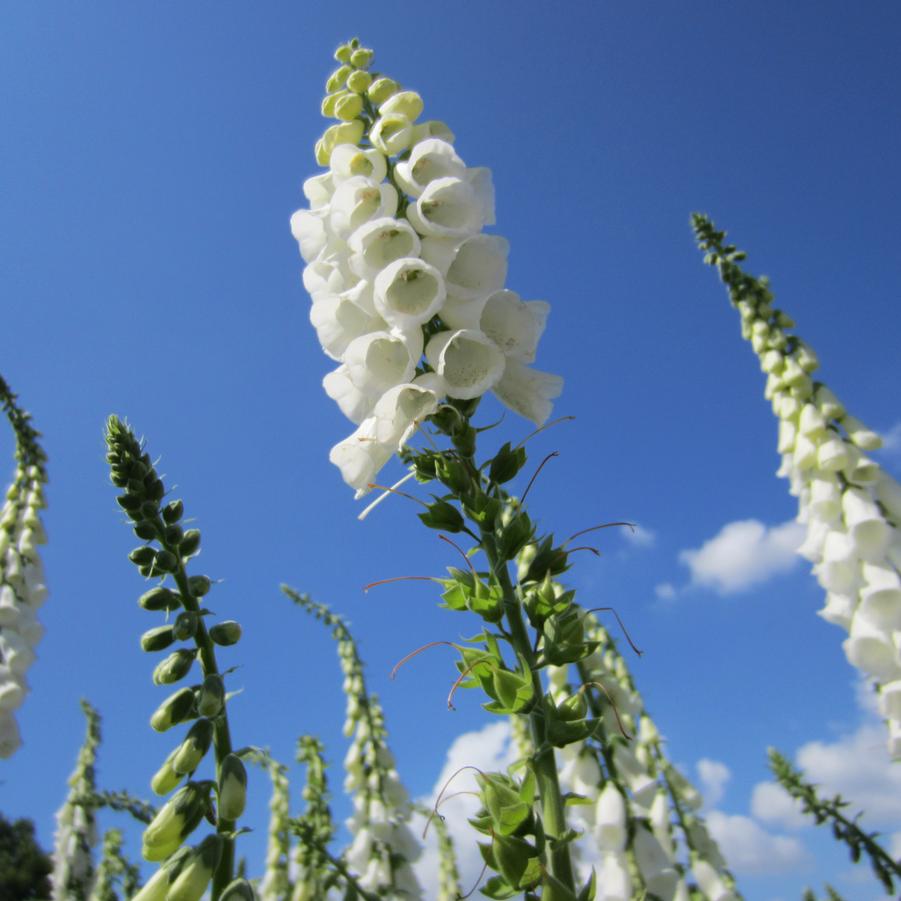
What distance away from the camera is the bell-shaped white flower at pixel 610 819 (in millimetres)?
3736

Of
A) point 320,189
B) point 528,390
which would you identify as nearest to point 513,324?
point 528,390

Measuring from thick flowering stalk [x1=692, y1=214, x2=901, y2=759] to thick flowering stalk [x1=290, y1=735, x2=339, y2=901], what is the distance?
3.71 m

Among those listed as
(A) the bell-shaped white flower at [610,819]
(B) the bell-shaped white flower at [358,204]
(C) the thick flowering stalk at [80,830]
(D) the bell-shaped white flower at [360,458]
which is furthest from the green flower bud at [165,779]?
(C) the thick flowering stalk at [80,830]

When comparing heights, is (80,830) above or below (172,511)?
above

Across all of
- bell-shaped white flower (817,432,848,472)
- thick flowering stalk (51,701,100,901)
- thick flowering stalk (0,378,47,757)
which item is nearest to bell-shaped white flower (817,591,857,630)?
bell-shaped white flower (817,432,848,472)

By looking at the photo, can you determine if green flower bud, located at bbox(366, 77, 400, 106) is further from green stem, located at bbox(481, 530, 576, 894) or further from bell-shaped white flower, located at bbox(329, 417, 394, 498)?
green stem, located at bbox(481, 530, 576, 894)

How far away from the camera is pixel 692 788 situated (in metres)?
5.44

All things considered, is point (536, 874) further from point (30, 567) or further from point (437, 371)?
point (30, 567)

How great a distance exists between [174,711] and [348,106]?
1922mm

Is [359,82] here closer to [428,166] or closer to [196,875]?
[428,166]

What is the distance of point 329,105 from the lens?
244 cm

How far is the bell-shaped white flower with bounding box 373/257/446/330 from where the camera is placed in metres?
1.67

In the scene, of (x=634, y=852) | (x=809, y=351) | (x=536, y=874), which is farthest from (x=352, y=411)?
(x=809, y=351)

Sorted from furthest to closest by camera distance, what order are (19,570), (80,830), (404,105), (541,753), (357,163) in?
(80,830), (19,570), (404,105), (357,163), (541,753)
